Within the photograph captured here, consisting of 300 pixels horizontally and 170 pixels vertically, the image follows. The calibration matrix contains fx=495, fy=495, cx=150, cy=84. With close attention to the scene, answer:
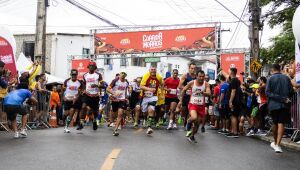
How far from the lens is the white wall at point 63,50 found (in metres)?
50.7

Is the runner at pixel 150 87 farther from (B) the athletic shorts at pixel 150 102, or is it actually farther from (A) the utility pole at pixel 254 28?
(A) the utility pole at pixel 254 28

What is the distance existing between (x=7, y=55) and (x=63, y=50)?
36.2 meters

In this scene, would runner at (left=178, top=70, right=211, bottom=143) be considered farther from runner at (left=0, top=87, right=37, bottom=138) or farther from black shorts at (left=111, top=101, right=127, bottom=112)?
runner at (left=0, top=87, right=37, bottom=138)

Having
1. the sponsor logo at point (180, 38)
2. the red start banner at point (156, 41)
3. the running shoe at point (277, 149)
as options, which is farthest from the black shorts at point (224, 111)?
Result: the sponsor logo at point (180, 38)

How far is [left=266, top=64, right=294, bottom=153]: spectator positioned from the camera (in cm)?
1061

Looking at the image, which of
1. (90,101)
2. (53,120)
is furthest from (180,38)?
(90,101)

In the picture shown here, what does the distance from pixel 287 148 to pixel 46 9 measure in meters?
14.5

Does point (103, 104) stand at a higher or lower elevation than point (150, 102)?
lower

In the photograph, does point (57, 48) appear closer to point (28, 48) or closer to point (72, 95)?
point (28, 48)

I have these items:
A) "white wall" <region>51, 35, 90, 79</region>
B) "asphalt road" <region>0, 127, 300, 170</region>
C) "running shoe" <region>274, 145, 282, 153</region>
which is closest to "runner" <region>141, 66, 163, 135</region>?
"asphalt road" <region>0, 127, 300, 170</region>

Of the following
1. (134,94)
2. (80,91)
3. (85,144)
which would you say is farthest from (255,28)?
(85,144)

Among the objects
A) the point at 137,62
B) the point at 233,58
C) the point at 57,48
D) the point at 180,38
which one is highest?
the point at 57,48

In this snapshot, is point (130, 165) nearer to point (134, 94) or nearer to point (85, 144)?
point (85, 144)

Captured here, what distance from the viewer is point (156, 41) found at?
3503 centimetres
